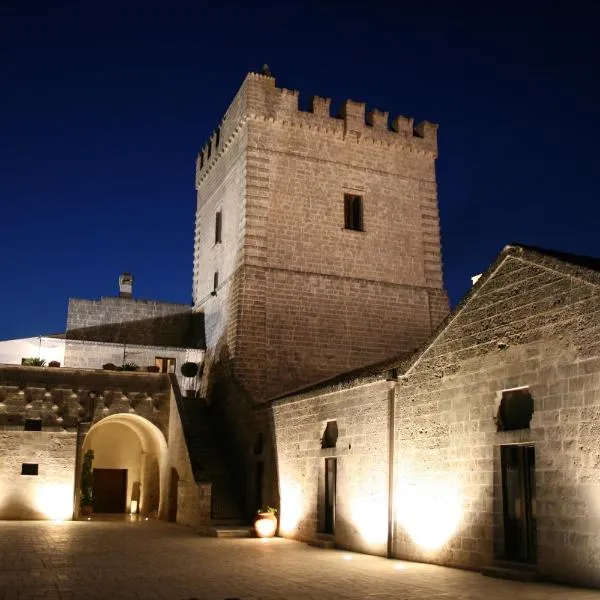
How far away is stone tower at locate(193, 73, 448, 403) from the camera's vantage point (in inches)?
802

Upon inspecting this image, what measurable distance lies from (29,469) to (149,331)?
27.5 ft

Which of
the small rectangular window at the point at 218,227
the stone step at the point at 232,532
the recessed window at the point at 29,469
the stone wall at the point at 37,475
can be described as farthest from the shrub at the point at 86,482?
the small rectangular window at the point at 218,227

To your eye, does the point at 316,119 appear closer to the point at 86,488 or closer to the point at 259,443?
the point at 259,443

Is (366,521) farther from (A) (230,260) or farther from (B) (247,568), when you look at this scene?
(A) (230,260)

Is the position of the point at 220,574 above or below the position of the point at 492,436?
below

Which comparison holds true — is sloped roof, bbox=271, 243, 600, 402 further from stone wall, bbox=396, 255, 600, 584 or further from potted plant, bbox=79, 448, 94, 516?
potted plant, bbox=79, 448, 94, 516

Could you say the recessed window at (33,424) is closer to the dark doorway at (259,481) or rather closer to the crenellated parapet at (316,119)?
the dark doorway at (259,481)

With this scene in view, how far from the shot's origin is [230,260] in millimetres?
21906

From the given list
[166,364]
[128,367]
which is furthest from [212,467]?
[166,364]

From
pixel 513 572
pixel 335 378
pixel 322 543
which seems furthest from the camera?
pixel 335 378

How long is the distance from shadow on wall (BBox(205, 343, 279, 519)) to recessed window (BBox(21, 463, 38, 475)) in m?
4.78

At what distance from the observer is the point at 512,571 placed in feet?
28.6

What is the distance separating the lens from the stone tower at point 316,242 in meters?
20.4

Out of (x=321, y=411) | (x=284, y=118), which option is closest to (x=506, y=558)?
(x=321, y=411)
